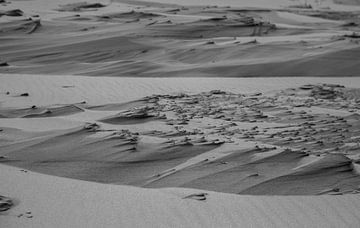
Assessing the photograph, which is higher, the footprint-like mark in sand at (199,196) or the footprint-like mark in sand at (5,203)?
the footprint-like mark in sand at (199,196)

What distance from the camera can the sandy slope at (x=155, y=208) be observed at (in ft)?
8.37

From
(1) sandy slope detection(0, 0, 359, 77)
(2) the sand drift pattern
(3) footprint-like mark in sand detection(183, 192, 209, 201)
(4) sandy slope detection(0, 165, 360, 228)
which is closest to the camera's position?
(4) sandy slope detection(0, 165, 360, 228)

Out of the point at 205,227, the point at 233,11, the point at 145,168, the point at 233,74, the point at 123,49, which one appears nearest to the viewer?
the point at 205,227

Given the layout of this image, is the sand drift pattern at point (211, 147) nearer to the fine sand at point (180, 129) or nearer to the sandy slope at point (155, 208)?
the fine sand at point (180, 129)

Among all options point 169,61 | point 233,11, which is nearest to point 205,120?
point 169,61

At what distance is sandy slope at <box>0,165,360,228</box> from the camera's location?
2.55 m

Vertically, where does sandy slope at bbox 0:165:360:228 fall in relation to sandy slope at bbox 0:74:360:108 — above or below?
above

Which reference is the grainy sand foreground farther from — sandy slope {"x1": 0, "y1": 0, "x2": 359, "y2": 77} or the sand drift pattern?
sandy slope {"x1": 0, "y1": 0, "x2": 359, "y2": 77}

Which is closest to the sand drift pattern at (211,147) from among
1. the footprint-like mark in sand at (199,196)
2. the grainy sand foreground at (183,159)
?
the grainy sand foreground at (183,159)

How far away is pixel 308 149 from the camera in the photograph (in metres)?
3.50

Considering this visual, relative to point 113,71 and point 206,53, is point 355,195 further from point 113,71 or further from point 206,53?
point 206,53

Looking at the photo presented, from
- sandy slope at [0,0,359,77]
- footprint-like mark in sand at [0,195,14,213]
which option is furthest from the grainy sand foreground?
sandy slope at [0,0,359,77]

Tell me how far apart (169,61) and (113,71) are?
921 millimetres

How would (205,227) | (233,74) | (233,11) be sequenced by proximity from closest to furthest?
(205,227)
(233,74)
(233,11)
